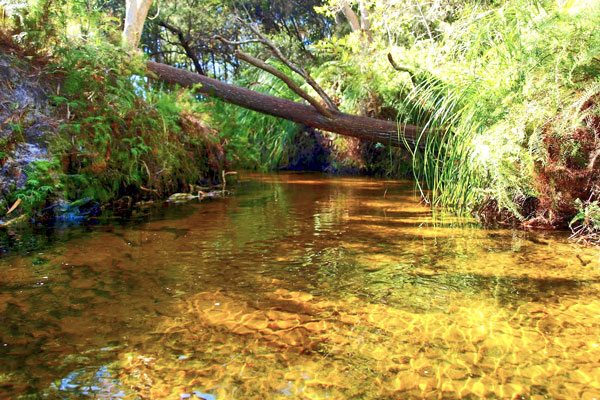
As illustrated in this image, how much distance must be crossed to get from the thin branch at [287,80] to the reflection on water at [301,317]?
2.65m

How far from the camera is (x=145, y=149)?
5.40m

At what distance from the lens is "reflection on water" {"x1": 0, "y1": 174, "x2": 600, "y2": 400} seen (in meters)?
1.72

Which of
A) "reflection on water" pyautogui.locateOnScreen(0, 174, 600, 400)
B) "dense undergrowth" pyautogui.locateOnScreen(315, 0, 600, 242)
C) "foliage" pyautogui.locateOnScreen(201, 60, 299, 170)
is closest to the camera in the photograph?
"reflection on water" pyautogui.locateOnScreen(0, 174, 600, 400)

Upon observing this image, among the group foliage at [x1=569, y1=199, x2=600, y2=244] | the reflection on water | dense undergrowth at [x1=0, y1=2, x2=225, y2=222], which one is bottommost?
the reflection on water

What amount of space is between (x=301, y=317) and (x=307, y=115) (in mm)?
4891

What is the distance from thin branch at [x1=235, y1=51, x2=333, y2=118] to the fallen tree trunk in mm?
112

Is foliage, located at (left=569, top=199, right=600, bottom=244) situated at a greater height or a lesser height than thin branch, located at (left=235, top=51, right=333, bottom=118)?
lesser

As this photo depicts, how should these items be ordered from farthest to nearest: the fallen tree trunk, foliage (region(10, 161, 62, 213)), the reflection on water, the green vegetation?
the fallen tree trunk → foliage (region(10, 161, 62, 213)) → the green vegetation → the reflection on water

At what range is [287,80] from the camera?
6.15 meters

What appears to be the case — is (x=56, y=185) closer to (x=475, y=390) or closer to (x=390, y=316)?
(x=390, y=316)

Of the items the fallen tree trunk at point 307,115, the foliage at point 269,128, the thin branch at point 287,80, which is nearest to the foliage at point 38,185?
the thin branch at point 287,80

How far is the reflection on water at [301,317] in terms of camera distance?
1.72 meters

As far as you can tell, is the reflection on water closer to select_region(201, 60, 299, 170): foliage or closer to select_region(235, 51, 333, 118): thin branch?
select_region(235, 51, 333, 118): thin branch

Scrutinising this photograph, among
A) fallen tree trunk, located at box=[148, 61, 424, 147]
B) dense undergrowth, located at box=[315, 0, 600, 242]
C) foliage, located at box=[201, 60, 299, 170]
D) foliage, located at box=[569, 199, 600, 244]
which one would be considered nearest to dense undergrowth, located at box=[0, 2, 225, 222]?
fallen tree trunk, located at box=[148, 61, 424, 147]
